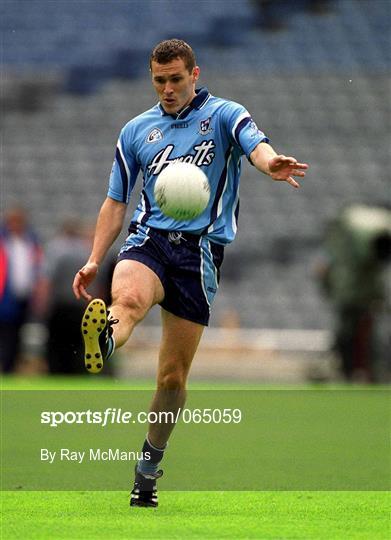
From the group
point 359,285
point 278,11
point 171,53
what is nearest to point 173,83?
point 171,53

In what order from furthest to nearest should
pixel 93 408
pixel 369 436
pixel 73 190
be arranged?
pixel 73 190
pixel 93 408
pixel 369 436

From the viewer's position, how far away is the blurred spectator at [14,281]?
1570 centimetres

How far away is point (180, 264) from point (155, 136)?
70 cm

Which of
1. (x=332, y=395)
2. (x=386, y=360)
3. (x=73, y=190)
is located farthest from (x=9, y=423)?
(x=73, y=190)

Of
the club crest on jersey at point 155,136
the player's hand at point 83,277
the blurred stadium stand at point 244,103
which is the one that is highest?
the club crest on jersey at point 155,136

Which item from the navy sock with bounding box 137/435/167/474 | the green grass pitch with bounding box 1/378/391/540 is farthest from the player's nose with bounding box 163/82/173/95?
the green grass pitch with bounding box 1/378/391/540

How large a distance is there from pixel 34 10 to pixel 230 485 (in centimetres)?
1866

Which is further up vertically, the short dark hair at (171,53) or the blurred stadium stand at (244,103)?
the short dark hair at (171,53)

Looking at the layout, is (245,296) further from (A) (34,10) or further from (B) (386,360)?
(A) (34,10)

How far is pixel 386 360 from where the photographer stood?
16.5 meters

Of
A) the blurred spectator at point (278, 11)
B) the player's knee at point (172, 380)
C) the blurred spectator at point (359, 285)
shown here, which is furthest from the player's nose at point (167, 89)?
the blurred spectator at point (278, 11)
